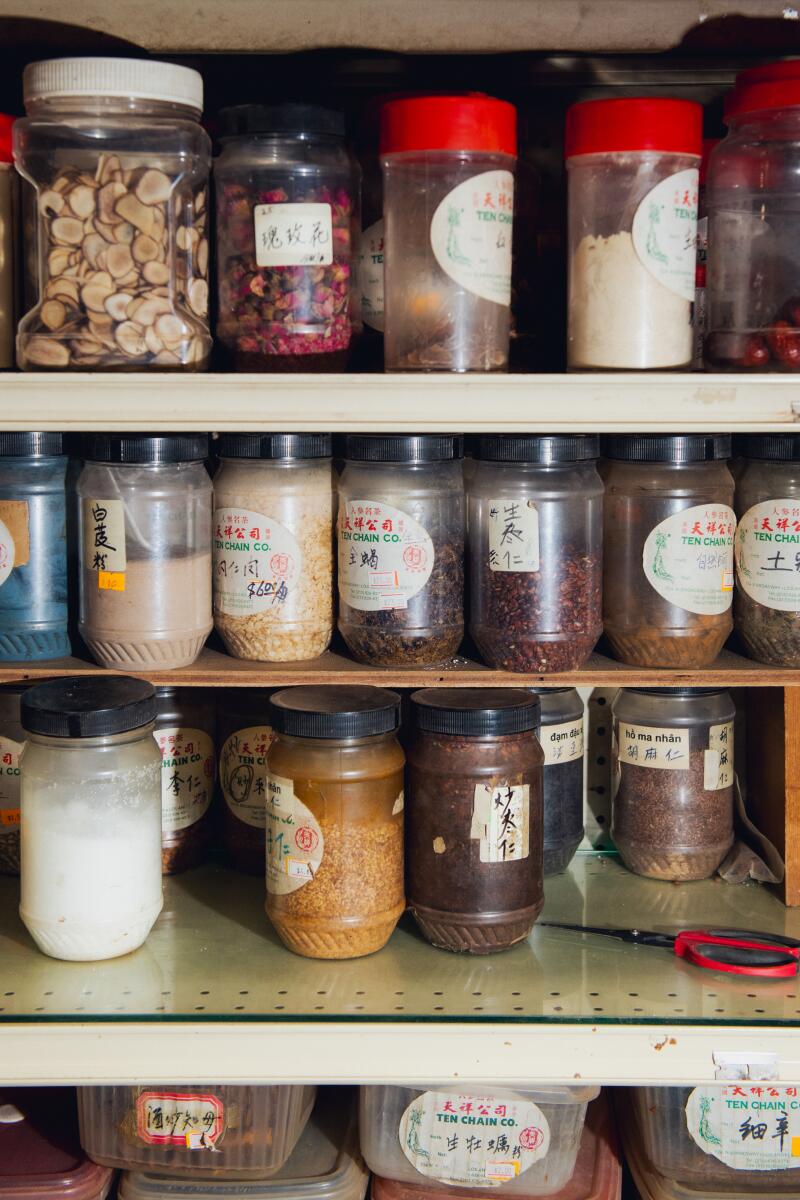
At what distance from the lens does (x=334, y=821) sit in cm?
121

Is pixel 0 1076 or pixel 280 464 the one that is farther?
pixel 280 464

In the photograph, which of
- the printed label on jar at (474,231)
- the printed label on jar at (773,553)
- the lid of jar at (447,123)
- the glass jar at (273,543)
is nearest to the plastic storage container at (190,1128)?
the glass jar at (273,543)

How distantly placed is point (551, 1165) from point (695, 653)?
537 mm

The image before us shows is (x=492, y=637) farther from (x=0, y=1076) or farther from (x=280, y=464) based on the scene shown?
(x=0, y=1076)

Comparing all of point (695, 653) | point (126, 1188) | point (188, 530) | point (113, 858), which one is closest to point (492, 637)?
point (695, 653)

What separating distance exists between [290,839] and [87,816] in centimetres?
19

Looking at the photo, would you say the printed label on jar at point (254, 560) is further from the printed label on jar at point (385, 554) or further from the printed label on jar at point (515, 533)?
the printed label on jar at point (515, 533)

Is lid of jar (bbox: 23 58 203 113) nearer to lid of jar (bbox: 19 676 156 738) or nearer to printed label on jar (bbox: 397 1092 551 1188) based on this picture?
lid of jar (bbox: 19 676 156 738)

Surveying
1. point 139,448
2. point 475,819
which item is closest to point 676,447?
point 475,819

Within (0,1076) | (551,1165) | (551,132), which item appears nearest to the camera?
(0,1076)

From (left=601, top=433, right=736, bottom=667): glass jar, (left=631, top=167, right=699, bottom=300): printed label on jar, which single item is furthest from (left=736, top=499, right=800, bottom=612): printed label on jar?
(left=631, top=167, right=699, bottom=300): printed label on jar

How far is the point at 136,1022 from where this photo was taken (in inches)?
45.5

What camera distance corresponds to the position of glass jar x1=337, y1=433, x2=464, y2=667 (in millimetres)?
1300

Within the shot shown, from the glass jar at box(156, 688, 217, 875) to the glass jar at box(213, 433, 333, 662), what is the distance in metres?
0.13
